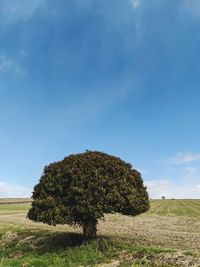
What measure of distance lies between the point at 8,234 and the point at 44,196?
12871 millimetres

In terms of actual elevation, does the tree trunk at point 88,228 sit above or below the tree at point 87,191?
below

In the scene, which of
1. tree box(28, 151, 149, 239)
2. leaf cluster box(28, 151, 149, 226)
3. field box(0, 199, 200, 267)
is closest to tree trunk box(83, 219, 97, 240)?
tree box(28, 151, 149, 239)

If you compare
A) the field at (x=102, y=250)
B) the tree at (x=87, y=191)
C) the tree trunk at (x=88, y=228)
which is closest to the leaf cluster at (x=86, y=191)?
the tree at (x=87, y=191)

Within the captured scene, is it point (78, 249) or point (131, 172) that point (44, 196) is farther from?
point (131, 172)

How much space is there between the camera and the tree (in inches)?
1157

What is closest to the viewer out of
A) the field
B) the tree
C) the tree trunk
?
the field

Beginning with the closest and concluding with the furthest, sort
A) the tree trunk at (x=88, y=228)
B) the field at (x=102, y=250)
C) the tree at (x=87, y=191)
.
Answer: the field at (x=102, y=250)
the tree at (x=87, y=191)
the tree trunk at (x=88, y=228)

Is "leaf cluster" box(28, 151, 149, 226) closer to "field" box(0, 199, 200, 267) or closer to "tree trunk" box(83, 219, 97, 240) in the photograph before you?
"tree trunk" box(83, 219, 97, 240)

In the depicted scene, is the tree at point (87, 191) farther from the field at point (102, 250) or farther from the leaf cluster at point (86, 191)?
the field at point (102, 250)

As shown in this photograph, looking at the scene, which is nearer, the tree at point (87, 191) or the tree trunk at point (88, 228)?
the tree at point (87, 191)

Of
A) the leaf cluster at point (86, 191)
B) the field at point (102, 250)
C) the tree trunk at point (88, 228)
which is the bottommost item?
the field at point (102, 250)

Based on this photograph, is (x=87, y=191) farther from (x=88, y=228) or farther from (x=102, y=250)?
(x=102, y=250)

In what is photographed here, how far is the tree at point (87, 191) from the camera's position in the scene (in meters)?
29.4

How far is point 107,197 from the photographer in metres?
29.3
